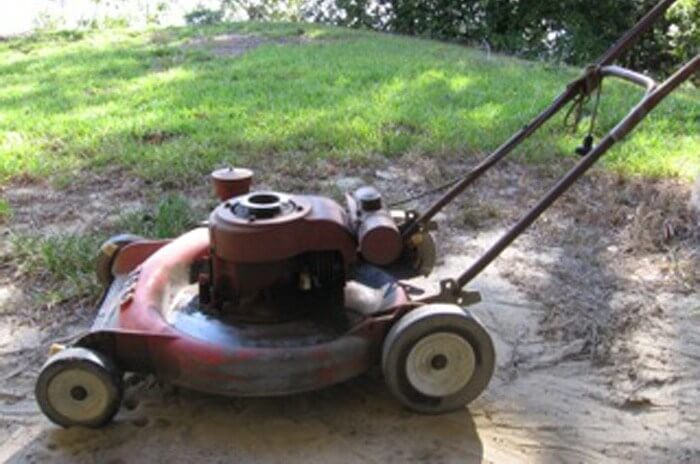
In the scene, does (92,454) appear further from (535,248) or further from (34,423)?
(535,248)

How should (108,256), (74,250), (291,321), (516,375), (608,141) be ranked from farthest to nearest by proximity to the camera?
(74,250) < (108,256) < (516,375) < (291,321) < (608,141)

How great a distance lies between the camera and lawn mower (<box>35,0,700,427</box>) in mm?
2305

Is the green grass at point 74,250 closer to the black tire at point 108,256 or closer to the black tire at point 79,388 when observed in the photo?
the black tire at point 108,256

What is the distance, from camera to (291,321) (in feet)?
8.27

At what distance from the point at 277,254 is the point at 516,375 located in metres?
0.95

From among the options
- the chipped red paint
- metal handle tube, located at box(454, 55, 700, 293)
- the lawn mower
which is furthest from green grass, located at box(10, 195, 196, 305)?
metal handle tube, located at box(454, 55, 700, 293)

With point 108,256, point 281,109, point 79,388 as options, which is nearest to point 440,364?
point 79,388

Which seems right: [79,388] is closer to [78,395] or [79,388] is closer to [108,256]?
[78,395]

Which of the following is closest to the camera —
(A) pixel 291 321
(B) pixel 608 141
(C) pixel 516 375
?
(B) pixel 608 141

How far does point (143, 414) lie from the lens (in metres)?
2.48

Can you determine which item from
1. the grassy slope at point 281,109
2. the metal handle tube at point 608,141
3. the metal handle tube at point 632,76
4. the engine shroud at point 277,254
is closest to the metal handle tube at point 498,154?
the metal handle tube at point 632,76

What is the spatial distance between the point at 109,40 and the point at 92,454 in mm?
8511

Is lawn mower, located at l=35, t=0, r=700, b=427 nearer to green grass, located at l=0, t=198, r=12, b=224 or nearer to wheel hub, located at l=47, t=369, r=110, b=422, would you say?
wheel hub, located at l=47, t=369, r=110, b=422

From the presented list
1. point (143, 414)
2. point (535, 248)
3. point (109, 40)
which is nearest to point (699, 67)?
point (535, 248)
